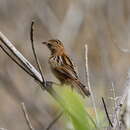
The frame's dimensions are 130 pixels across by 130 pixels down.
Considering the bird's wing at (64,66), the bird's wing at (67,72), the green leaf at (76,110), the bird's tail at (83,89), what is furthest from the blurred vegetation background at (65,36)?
the green leaf at (76,110)

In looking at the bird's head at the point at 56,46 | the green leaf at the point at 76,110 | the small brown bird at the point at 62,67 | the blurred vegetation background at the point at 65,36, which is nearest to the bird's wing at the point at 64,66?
the small brown bird at the point at 62,67

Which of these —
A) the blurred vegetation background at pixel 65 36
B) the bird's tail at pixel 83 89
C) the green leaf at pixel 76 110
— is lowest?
the blurred vegetation background at pixel 65 36

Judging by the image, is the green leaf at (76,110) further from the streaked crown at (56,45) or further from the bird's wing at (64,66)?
the streaked crown at (56,45)

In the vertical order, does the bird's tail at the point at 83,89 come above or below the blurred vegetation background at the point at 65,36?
above

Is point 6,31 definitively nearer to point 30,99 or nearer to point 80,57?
point 80,57

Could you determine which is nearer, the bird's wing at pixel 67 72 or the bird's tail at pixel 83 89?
the bird's tail at pixel 83 89

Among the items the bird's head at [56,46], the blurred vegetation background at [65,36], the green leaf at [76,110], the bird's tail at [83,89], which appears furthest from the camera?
the blurred vegetation background at [65,36]

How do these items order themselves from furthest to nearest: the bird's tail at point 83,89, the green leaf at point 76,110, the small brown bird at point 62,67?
the small brown bird at point 62,67, the bird's tail at point 83,89, the green leaf at point 76,110

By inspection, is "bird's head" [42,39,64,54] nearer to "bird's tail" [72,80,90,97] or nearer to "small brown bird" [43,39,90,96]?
"small brown bird" [43,39,90,96]
